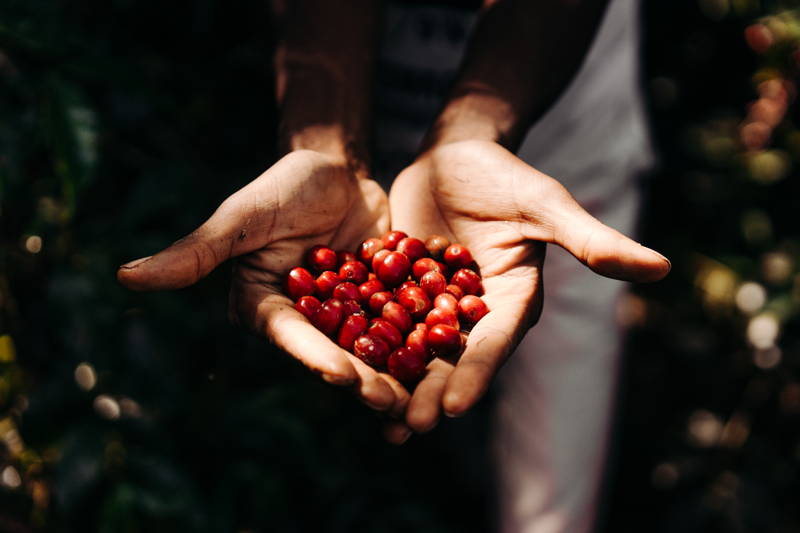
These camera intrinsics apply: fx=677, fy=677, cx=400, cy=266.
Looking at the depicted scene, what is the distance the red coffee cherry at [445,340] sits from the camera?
66.7 inches

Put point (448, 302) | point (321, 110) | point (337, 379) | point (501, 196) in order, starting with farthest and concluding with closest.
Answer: point (321, 110), point (448, 302), point (501, 196), point (337, 379)

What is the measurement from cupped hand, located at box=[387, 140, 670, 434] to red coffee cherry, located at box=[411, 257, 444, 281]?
98 mm

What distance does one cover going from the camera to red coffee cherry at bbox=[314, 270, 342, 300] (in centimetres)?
191

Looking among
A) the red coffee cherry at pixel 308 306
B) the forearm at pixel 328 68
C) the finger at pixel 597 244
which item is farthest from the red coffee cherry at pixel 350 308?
the finger at pixel 597 244

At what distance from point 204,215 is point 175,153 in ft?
1.00

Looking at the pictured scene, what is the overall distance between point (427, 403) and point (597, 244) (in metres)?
0.50

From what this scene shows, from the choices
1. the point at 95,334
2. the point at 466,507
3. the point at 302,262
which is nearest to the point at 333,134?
the point at 302,262

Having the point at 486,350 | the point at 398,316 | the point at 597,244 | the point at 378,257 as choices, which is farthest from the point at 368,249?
the point at 597,244

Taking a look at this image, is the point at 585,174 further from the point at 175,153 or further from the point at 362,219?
the point at 175,153

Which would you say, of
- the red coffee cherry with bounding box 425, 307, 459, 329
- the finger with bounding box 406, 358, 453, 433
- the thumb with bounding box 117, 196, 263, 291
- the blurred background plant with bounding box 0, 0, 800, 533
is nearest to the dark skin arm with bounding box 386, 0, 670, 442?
the finger with bounding box 406, 358, 453, 433

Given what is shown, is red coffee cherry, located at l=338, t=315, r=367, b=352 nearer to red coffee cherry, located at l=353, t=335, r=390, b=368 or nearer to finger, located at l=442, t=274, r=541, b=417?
red coffee cherry, located at l=353, t=335, r=390, b=368

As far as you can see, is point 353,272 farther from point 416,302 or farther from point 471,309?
point 471,309

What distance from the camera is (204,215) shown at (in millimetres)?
2172

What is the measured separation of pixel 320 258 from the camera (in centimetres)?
193
